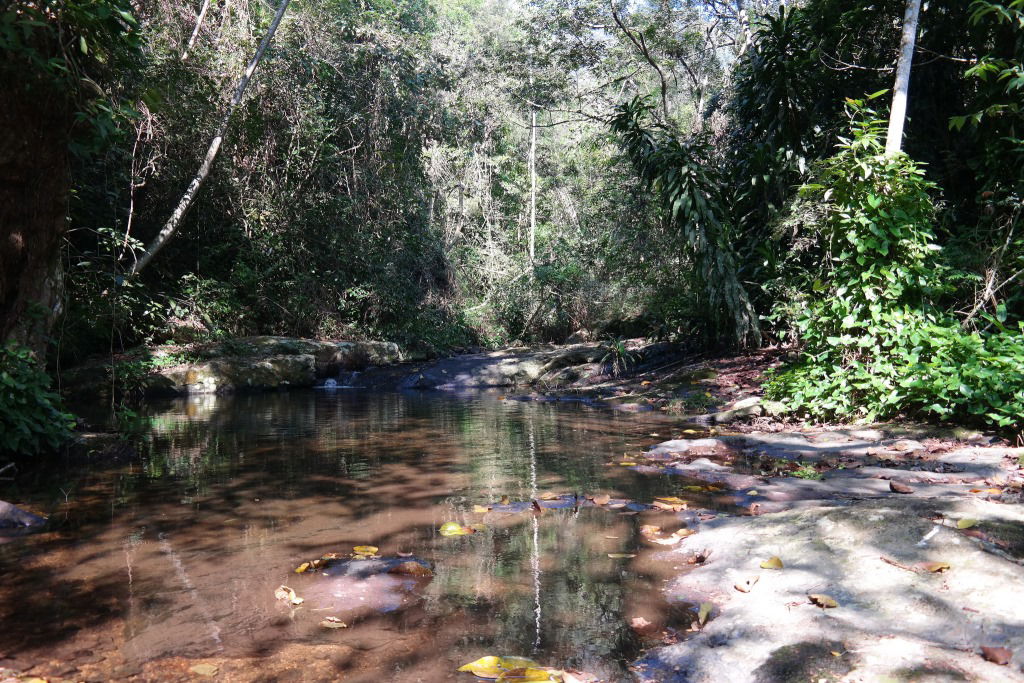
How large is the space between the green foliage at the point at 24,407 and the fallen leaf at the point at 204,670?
3.94 metres

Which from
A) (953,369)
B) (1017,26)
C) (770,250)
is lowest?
(953,369)

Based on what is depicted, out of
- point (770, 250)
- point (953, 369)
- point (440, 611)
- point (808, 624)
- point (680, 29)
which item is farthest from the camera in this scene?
→ point (680, 29)

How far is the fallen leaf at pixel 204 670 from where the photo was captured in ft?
7.04

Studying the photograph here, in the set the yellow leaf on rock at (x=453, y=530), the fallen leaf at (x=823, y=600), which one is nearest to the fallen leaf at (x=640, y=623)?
the fallen leaf at (x=823, y=600)

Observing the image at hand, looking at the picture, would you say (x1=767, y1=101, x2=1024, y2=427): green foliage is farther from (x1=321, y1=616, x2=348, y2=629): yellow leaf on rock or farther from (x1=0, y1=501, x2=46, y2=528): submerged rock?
(x1=0, y1=501, x2=46, y2=528): submerged rock

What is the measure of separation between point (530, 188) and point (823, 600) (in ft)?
80.3

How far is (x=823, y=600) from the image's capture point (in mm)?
2334

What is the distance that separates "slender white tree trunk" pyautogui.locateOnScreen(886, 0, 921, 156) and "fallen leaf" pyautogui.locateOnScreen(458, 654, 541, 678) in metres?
6.34

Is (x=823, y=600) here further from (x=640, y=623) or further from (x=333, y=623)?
(x=333, y=623)

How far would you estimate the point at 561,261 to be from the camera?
19.6 metres

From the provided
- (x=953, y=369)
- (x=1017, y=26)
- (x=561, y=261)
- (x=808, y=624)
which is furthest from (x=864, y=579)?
(x=561, y=261)

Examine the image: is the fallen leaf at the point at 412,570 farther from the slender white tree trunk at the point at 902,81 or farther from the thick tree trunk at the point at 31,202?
the slender white tree trunk at the point at 902,81

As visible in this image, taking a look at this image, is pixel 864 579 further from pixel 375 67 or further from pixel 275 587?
pixel 375 67

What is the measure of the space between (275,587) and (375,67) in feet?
51.4
